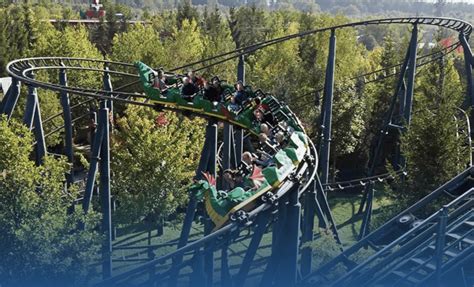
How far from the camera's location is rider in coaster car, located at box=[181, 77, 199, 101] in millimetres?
10523

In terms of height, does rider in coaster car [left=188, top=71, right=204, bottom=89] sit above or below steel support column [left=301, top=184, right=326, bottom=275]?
above

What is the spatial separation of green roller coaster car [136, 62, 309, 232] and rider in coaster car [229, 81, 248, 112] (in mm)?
Result: 91

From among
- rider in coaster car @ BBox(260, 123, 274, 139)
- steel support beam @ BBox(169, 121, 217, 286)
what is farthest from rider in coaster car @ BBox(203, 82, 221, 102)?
rider in coaster car @ BBox(260, 123, 274, 139)

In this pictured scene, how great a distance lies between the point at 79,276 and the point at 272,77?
49.3 feet

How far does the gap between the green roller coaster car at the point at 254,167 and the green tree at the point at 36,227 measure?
2030mm

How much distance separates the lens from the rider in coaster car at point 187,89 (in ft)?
34.5

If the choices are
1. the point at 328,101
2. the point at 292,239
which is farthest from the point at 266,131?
the point at 328,101

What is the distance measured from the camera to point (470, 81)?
1374cm

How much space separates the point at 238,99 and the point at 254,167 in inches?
120

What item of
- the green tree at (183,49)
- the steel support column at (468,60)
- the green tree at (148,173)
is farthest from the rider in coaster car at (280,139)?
the green tree at (183,49)

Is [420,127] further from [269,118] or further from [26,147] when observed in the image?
[26,147]

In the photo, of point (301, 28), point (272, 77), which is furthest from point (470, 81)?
point (301, 28)

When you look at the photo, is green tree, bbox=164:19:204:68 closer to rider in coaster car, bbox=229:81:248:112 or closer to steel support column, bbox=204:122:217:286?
steel support column, bbox=204:122:217:286

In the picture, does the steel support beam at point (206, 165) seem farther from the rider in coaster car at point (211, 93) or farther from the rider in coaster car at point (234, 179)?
the rider in coaster car at point (234, 179)
